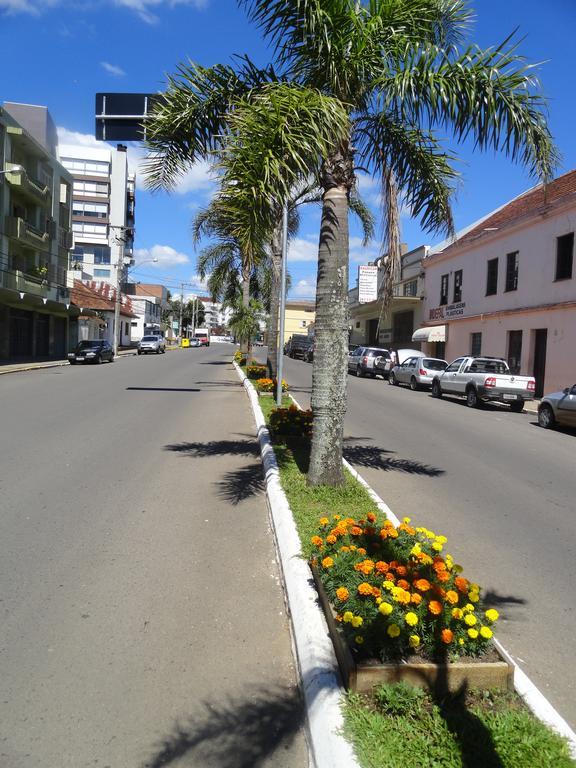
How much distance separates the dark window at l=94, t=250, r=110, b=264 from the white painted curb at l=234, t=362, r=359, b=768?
81309 millimetres

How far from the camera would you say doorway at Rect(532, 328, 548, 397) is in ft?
77.1

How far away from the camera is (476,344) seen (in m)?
29.2

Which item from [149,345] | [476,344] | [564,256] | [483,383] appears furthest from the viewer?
[149,345]

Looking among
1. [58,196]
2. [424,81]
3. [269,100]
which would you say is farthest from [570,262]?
[58,196]

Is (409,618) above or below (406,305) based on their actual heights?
below

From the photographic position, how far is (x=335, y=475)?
6.64m

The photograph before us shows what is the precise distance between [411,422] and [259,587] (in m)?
10.4

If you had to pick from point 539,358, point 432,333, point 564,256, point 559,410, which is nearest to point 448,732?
point 559,410

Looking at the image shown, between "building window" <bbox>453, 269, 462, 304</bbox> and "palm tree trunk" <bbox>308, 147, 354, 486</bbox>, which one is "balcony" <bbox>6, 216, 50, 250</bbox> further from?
"palm tree trunk" <bbox>308, 147, 354, 486</bbox>

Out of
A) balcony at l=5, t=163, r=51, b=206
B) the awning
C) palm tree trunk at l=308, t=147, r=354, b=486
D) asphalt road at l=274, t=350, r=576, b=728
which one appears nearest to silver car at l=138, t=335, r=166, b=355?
balcony at l=5, t=163, r=51, b=206

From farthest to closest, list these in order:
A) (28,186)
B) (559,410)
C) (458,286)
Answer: (28,186) < (458,286) < (559,410)

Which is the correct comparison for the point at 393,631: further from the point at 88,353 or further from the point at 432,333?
the point at 88,353

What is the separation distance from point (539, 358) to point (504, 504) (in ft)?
60.3

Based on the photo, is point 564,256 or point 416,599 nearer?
point 416,599
